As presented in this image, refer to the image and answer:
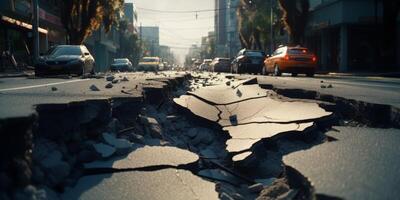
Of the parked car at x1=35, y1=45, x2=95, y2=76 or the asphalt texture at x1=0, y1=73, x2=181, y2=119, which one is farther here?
the parked car at x1=35, y1=45, x2=95, y2=76

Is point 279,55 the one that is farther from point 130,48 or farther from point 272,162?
point 130,48

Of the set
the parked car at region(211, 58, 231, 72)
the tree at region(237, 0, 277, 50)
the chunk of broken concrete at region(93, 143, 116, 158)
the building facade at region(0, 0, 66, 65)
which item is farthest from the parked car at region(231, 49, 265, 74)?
the chunk of broken concrete at region(93, 143, 116, 158)

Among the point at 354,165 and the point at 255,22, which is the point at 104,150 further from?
the point at 255,22

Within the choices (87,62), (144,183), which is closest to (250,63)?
(87,62)

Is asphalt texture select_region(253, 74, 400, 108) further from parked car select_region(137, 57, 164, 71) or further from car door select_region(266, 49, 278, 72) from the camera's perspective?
parked car select_region(137, 57, 164, 71)

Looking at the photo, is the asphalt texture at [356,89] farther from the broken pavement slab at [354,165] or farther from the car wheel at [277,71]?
the car wheel at [277,71]

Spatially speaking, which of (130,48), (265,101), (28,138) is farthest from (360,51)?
(130,48)

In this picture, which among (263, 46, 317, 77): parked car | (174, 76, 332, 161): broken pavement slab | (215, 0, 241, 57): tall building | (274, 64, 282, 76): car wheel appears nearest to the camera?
(174, 76, 332, 161): broken pavement slab
